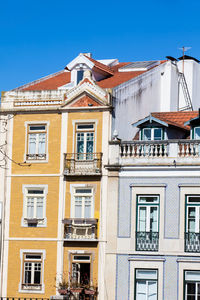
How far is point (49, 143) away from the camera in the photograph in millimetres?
42062

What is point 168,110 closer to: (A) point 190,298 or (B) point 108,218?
(B) point 108,218

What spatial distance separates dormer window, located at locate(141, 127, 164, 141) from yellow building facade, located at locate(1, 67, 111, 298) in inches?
66.3

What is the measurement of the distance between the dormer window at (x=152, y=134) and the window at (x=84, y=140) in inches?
96.5

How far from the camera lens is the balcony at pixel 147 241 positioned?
39.0 m

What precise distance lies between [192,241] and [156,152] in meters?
4.31

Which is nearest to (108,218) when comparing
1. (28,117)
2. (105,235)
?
(105,235)

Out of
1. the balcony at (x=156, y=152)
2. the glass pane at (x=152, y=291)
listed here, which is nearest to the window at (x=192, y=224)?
the balcony at (x=156, y=152)

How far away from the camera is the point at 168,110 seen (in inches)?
1810

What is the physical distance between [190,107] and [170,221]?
10512mm

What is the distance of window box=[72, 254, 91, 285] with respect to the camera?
40.3 metres

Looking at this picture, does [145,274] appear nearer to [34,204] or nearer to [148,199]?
[148,199]

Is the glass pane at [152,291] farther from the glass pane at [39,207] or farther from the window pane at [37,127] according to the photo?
the window pane at [37,127]

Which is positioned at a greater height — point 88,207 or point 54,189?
point 54,189

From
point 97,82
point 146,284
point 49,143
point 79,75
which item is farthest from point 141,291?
point 79,75
